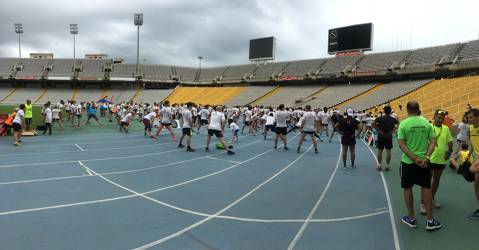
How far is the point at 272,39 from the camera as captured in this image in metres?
56.2

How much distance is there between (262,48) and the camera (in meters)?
57.4

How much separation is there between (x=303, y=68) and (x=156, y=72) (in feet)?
95.6

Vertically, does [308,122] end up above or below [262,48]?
below

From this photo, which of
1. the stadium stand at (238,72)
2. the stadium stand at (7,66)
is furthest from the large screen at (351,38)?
the stadium stand at (7,66)

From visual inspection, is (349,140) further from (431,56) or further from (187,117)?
(431,56)

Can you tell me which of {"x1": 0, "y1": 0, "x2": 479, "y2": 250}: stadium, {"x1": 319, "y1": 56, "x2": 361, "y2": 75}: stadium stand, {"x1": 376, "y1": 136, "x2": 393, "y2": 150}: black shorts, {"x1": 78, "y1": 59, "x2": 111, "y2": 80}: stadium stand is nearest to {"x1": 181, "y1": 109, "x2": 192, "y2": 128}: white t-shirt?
{"x1": 0, "y1": 0, "x2": 479, "y2": 250}: stadium

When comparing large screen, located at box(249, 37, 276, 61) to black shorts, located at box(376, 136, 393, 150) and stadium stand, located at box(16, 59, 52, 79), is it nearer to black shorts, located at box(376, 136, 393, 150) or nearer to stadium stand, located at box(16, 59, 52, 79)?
stadium stand, located at box(16, 59, 52, 79)

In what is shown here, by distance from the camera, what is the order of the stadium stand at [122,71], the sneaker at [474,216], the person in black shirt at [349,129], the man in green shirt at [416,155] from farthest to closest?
the stadium stand at [122,71] < the person in black shirt at [349,129] < the sneaker at [474,216] < the man in green shirt at [416,155]

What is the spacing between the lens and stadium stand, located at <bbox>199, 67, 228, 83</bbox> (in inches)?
2476

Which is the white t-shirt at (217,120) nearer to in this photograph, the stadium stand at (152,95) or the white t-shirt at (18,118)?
the white t-shirt at (18,118)

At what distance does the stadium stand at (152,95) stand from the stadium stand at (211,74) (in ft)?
28.1

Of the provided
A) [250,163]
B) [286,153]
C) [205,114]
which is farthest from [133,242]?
[205,114]

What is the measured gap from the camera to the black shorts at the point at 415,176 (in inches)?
170

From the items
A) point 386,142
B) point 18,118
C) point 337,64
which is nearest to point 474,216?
point 386,142
